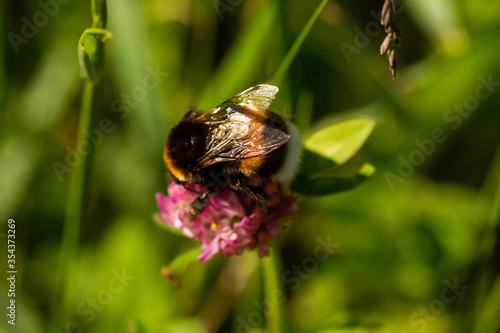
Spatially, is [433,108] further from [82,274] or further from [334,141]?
[82,274]

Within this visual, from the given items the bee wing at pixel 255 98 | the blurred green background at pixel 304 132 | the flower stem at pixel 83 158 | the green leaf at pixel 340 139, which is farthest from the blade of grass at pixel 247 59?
the bee wing at pixel 255 98

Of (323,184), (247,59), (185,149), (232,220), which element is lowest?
(232,220)

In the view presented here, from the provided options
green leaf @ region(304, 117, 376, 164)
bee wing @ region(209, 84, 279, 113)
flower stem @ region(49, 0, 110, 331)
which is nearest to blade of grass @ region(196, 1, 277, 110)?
flower stem @ region(49, 0, 110, 331)

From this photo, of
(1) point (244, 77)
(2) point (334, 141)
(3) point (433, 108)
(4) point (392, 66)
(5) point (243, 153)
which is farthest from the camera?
(3) point (433, 108)

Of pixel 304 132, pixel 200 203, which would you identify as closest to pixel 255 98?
pixel 200 203

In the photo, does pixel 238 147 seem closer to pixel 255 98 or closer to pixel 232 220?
pixel 255 98

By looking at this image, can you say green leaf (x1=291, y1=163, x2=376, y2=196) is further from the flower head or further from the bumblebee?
the bumblebee

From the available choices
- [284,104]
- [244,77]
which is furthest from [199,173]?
[244,77]
